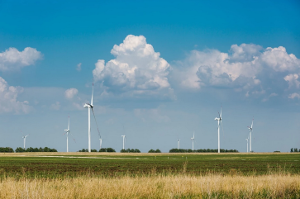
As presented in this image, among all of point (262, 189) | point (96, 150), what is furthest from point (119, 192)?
point (96, 150)

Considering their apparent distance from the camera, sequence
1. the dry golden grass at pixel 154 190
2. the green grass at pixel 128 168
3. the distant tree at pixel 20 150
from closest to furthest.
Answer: the dry golden grass at pixel 154 190 < the green grass at pixel 128 168 < the distant tree at pixel 20 150

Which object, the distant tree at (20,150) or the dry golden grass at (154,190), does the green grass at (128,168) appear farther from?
the distant tree at (20,150)

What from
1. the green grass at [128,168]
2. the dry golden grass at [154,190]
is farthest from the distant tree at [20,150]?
the dry golden grass at [154,190]

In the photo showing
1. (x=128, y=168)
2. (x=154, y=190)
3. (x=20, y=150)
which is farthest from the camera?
(x=20, y=150)

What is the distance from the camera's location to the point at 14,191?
65.6 feet

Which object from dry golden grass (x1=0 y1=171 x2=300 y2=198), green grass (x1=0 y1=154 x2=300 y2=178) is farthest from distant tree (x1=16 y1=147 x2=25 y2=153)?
dry golden grass (x1=0 y1=171 x2=300 y2=198)

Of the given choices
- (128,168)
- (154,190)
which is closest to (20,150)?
(128,168)

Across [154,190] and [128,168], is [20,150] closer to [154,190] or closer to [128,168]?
[128,168]

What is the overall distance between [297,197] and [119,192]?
958 cm

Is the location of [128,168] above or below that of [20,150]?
above

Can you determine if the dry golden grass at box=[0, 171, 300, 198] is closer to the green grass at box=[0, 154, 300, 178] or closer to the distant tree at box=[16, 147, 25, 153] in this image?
the green grass at box=[0, 154, 300, 178]

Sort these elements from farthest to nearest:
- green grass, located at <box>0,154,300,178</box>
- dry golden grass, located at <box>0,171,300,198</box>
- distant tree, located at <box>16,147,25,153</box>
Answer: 1. distant tree, located at <box>16,147,25,153</box>
2. green grass, located at <box>0,154,300,178</box>
3. dry golden grass, located at <box>0,171,300,198</box>

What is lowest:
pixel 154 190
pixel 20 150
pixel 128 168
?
pixel 20 150

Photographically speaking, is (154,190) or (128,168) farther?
(128,168)
